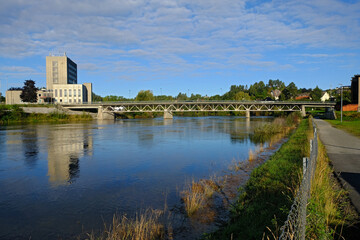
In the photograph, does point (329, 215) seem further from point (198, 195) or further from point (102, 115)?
point (102, 115)

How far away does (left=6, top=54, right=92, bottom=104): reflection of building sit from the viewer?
134 meters

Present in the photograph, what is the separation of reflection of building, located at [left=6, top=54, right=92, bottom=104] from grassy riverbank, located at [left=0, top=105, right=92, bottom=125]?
111 feet

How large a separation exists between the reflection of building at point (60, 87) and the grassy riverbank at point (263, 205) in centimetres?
13219

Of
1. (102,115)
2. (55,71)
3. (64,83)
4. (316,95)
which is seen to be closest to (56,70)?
(55,71)

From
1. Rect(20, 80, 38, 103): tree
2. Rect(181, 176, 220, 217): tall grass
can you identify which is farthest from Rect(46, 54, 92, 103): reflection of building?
Rect(181, 176, 220, 217): tall grass

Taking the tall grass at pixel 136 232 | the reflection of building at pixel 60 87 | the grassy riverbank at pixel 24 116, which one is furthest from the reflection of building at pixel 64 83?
the tall grass at pixel 136 232

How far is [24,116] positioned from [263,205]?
10285 cm

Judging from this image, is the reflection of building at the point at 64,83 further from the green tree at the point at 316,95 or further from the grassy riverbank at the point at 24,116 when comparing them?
the green tree at the point at 316,95

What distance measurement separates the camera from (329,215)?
8.23 m

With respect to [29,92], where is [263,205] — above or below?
below

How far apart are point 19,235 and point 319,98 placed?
18171cm

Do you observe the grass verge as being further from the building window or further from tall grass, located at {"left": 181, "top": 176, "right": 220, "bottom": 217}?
the building window

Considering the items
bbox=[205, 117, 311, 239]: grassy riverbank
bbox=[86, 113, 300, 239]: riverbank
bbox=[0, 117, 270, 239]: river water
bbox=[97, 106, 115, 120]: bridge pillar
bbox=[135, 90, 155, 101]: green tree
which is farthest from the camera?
bbox=[135, 90, 155, 101]: green tree

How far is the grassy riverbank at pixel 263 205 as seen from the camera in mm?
8570
